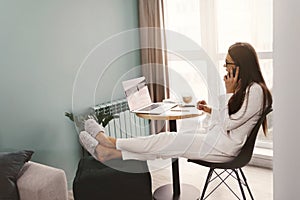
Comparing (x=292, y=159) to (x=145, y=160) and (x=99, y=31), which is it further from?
(x=99, y=31)

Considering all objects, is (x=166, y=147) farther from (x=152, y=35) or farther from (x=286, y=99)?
(x=152, y=35)

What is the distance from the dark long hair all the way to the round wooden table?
32 centimetres

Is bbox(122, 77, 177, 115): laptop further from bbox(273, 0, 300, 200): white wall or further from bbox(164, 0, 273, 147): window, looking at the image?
bbox(273, 0, 300, 200): white wall

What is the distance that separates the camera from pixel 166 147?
84.7 inches

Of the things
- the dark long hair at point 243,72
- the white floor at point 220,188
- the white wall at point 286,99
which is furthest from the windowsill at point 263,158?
the white wall at point 286,99

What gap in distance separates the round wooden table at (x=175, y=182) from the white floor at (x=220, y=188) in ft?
0.31

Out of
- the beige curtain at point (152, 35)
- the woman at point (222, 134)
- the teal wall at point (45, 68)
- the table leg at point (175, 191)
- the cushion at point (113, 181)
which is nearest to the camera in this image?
the woman at point (222, 134)

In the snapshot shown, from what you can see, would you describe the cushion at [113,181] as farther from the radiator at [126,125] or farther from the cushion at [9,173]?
the cushion at [9,173]

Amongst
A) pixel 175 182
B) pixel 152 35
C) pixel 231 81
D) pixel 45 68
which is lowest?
pixel 175 182

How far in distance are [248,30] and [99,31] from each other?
55.0 inches

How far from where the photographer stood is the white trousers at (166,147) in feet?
7.04

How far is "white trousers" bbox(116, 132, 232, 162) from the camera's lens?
7.04 feet

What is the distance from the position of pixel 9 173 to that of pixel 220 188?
1.66 m

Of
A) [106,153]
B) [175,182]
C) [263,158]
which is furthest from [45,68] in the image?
[263,158]
